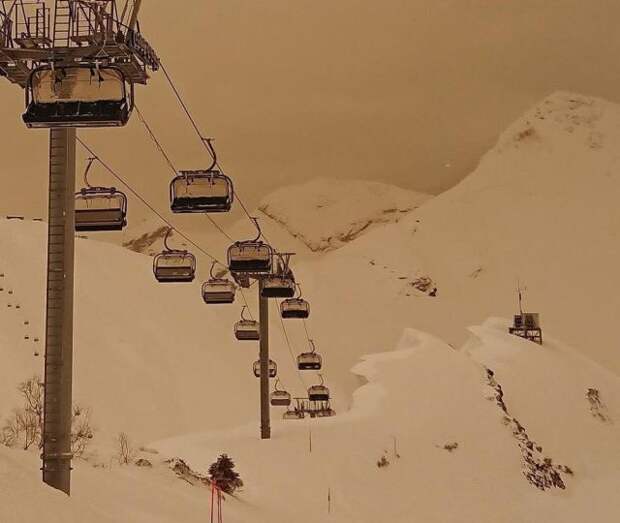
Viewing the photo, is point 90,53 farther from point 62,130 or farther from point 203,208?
point 203,208

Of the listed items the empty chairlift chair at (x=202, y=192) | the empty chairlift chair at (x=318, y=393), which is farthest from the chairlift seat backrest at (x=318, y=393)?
the empty chairlift chair at (x=202, y=192)

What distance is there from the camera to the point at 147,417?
31.8 meters

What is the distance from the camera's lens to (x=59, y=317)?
8195 mm

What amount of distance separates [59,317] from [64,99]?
213 cm

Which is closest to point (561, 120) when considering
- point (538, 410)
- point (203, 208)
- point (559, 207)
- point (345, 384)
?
point (559, 207)

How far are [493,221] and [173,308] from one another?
4138cm

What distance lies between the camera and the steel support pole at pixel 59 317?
310 inches

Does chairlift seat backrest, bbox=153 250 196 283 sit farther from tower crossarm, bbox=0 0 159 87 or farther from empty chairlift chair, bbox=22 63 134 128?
empty chairlift chair, bbox=22 63 134 128

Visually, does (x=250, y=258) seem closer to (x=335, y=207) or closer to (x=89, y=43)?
(x=89, y=43)

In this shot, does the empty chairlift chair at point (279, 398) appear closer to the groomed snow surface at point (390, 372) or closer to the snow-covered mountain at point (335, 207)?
the groomed snow surface at point (390, 372)

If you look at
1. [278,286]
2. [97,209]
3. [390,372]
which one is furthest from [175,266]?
[390,372]

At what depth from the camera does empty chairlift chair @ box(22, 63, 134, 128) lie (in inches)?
275

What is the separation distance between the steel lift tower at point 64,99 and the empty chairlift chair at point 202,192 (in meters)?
1.81

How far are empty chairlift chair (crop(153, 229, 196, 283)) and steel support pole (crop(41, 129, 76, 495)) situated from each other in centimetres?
612
